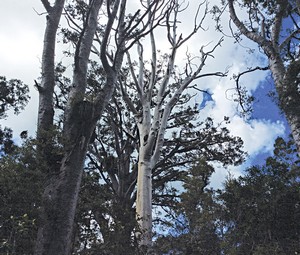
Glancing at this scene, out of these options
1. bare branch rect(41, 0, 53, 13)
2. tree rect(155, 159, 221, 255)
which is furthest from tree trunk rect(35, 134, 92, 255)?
bare branch rect(41, 0, 53, 13)

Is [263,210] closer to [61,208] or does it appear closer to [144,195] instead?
[61,208]

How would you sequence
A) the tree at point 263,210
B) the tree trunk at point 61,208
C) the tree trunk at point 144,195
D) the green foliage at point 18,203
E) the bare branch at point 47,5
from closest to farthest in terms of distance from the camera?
the green foliage at point 18,203 < the tree trunk at point 61,208 < the tree at point 263,210 < the bare branch at point 47,5 < the tree trunk at point 144,195

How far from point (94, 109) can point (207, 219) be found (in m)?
2.63

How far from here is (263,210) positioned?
213 inches

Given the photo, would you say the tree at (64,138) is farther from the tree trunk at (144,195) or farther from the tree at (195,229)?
the tree trunk at (144,195)

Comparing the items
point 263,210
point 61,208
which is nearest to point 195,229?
point 263,210

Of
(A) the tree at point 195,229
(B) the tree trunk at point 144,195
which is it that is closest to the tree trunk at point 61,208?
(A) the tree at point 195,229

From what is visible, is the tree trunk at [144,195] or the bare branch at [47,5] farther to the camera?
the tree trunk at [144,195]

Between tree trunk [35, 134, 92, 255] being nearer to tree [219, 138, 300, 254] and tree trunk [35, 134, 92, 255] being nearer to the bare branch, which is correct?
tree [219, 138, 300, 254]

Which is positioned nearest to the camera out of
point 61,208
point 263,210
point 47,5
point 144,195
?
point 61,208

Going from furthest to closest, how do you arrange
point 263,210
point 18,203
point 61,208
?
point 263,210 < point 61,208 < point 18,203

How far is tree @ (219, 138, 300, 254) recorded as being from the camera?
5073mm

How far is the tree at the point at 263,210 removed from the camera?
5.07m

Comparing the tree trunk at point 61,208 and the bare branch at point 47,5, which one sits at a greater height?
the bare branch at point 47,5
